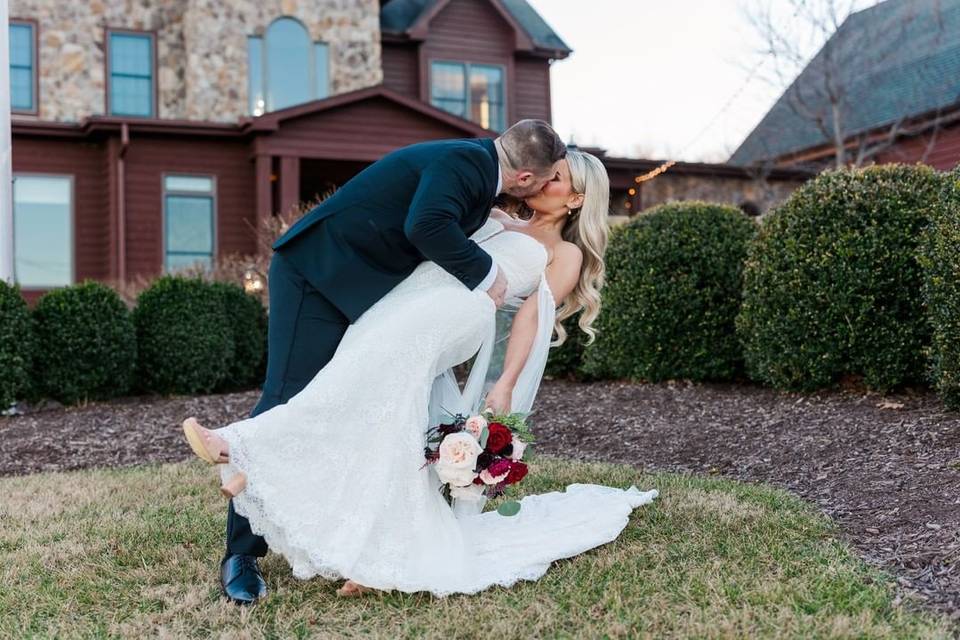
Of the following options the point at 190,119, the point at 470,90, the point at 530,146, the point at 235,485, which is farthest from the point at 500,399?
the point at 470,90

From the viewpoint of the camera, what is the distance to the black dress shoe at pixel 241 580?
361cm

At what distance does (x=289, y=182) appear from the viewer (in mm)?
15531

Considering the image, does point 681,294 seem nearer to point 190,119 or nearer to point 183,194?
point 183,194

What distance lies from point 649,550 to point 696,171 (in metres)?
17.0

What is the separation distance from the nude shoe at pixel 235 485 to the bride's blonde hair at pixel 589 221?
156cm

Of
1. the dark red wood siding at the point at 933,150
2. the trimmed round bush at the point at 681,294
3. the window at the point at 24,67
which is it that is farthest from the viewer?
the dark red wood siding at the point at 933,150

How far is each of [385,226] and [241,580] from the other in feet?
4.95

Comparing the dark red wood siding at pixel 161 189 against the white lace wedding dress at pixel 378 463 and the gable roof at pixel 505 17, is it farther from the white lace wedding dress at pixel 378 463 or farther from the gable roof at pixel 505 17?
the white lace wedding dress at pixel 378 463

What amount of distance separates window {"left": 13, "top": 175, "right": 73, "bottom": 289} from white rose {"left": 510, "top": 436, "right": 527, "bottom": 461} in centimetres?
1420

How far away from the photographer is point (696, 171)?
2009 centimetres

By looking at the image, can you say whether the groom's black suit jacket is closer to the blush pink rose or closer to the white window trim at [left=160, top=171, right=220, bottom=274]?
the blush pink rose

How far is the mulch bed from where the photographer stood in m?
4.19

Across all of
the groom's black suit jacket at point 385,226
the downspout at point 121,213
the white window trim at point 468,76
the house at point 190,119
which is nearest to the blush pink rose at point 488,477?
the groom's black suit jacket at point 385,226

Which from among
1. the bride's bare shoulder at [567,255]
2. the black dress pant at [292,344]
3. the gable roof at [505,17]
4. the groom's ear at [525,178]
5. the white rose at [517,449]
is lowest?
the white rose at [517,449]
